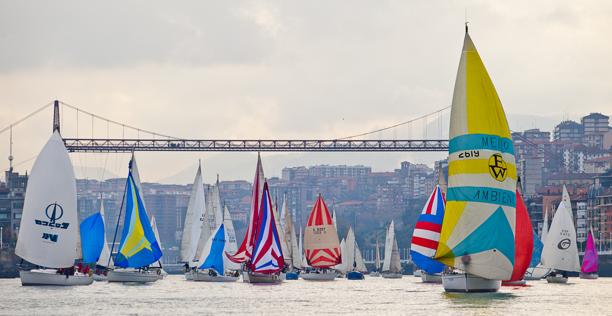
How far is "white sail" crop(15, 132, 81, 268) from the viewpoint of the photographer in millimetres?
46062

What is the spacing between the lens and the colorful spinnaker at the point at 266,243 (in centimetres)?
5031

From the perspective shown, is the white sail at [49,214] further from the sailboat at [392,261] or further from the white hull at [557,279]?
the sailboat at [392,261]

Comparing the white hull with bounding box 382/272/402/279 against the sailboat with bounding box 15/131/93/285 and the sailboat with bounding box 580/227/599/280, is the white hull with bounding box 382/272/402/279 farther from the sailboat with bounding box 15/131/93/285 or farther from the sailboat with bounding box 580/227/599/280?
the sailboat with bounding box 15/131/93/285

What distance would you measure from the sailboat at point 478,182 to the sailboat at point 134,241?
54.2ft

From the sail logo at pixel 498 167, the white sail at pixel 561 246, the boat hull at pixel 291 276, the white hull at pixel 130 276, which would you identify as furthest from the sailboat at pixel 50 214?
the boat hull at pixel 291 276

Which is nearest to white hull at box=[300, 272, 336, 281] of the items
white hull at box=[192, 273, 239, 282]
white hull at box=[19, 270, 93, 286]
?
white hull at box=[192, 273, 239, 282]

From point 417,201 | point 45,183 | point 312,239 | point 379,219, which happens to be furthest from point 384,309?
point 379,219

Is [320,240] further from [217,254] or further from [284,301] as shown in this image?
[284,301]

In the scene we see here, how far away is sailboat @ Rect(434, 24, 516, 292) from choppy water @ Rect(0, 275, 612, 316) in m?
1.07

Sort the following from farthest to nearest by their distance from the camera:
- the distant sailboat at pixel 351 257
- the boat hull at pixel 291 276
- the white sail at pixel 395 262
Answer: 1. the white sail at pixel 395 262
2. the distant sailboat at pixel 351 257
3. the boat hull at pixel 291 276

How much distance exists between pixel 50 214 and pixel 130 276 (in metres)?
8.54

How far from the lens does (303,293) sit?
1853 inches

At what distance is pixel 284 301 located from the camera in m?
41.1

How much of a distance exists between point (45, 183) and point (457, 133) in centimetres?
1371
